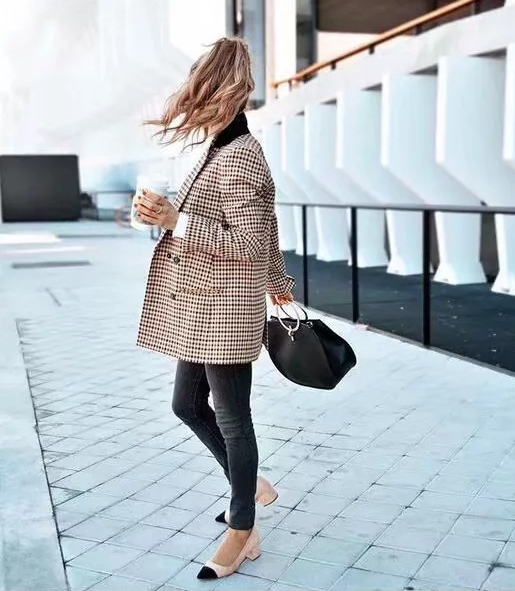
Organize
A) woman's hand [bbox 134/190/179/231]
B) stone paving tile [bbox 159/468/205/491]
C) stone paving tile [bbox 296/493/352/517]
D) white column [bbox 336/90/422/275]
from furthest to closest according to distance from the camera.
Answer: white column [bbox 336/90/422/275]
stone paving tile [bbox 159/468/205/491]
stone paving tile [bbox 296/493/352/517]
woman's hand [bbox 134/190/179/231]

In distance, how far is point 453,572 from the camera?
7.49 ft

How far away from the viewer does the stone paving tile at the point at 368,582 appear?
86.5 inches

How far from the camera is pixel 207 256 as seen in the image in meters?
2.08

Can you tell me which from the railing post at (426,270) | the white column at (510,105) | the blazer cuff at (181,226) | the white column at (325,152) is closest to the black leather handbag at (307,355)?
the blazer cuff at (181,226)

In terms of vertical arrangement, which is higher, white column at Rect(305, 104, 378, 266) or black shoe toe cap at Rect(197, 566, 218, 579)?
white column at Rect(305, 104, 378, 266)

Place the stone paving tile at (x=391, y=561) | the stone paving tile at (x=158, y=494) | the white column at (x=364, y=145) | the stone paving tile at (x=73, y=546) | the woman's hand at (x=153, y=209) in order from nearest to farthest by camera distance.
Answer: the woman's hand at (x=153, y=209), the stone paving tile at (x=391, y=561), the stone paving tile at (x=73, y=546), the stone paving tile at (x=158, y=494), the white column at (x=364, y=145)

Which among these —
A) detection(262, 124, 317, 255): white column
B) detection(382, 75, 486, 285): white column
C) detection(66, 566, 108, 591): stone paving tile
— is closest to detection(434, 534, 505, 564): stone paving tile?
detection(66, 566, 108, 591): stone paving tile

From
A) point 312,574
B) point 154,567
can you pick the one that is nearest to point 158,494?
point 154,567

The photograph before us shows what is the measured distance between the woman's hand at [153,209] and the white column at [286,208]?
37.9 ft

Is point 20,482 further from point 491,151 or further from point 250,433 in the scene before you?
point 491,151

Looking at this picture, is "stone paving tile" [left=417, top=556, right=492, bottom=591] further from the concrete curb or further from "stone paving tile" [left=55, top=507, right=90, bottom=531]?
"stone paving tile" [left=55, top=507, right=90, bottom=531]

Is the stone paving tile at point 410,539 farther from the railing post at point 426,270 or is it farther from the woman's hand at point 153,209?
the railing post at point 426,270

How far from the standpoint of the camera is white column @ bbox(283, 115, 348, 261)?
1256cm

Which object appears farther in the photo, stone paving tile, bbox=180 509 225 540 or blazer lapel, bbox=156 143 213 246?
stone paving tile, bbox=180 509 225 540
